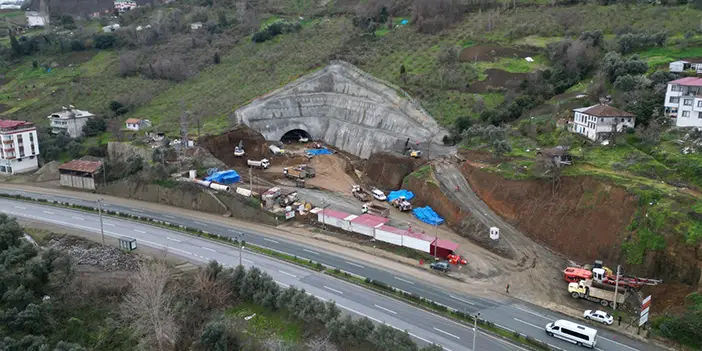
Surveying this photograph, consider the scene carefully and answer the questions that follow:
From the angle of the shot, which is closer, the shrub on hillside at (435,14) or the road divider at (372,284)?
the road divider at (372,284)

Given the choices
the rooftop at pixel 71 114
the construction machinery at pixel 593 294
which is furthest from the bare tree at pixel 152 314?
the rooftop at pixel 71 114

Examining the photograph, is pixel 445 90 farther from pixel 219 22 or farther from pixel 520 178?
pixel 219 22

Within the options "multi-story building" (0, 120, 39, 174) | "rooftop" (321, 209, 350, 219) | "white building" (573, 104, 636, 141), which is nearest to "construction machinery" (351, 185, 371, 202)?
"rooftop" (321, 209, 350, 219)

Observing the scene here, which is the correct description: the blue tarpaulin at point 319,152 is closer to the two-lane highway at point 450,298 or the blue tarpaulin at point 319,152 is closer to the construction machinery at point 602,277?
the two-lane highway at point 450,298

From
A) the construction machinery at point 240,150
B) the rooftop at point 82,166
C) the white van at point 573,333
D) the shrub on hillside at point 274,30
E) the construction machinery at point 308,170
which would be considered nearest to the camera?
the white van at point 573,333

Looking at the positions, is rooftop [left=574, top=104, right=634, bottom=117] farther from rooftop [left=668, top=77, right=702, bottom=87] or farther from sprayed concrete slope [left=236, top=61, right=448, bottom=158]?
sprayed concrete slope [left=236, top=61, right=448, bottom=158]

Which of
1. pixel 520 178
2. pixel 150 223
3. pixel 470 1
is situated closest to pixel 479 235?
Answer: pixel 520 178
